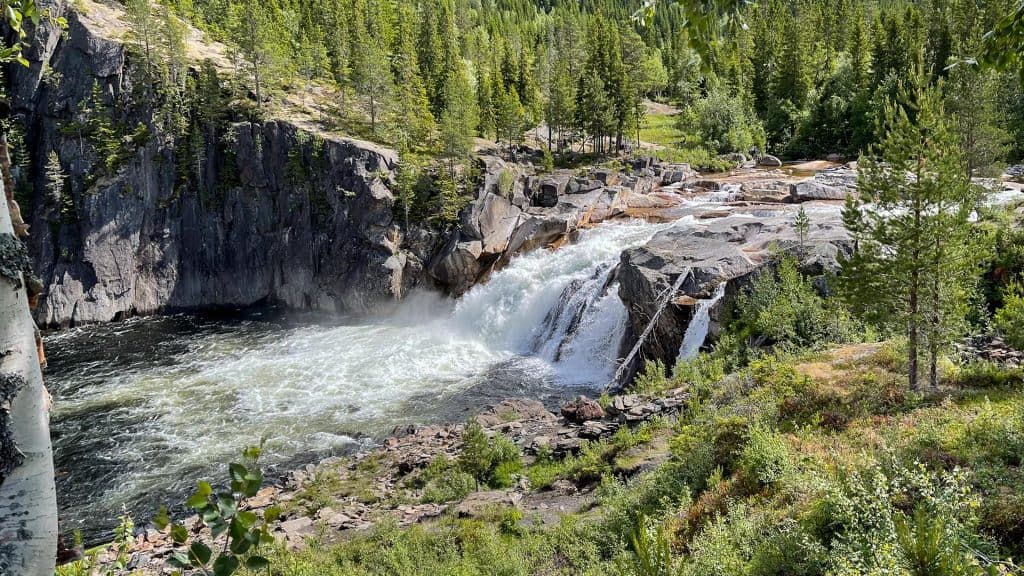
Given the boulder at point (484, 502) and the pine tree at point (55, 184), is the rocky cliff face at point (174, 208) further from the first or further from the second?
the boulder at point (484, 502)

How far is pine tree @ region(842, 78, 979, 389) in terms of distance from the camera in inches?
439

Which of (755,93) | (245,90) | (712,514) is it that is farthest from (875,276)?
(755,93)

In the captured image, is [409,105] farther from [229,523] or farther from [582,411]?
[229,523]

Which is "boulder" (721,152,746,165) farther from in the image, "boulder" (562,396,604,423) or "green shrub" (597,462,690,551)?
"green shrub" (597,462,690,551)

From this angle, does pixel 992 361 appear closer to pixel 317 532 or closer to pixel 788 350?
pixel 788 350

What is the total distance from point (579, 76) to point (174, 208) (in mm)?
36826

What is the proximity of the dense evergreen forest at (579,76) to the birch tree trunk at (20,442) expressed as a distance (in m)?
36.6

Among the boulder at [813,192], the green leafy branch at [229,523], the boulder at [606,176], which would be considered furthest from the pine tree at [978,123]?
the green leafy branch at [229,523]

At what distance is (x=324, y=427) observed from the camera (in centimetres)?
2027

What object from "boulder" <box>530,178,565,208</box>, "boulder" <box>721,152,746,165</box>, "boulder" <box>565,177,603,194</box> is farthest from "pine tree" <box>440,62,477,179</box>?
"boulder" <box>721,152,746,165</box>

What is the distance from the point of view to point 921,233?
11273 mm

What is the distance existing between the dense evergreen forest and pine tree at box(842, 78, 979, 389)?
28211mm

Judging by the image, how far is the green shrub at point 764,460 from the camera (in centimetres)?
833

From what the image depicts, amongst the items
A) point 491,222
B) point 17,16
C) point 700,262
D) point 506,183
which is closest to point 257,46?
point 506,183
